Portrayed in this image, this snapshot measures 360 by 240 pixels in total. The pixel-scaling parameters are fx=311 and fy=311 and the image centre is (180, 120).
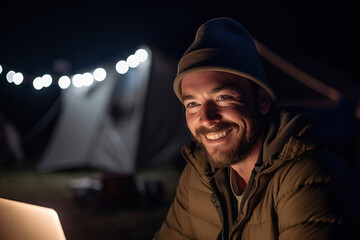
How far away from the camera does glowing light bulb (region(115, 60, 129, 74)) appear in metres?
6.66

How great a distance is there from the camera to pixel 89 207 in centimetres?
486

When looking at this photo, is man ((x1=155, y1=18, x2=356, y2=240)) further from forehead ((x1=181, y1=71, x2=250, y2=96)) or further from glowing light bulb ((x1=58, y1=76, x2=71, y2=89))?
glowing light bulb ((x1=58, y1=76, x2=71, y2=89))

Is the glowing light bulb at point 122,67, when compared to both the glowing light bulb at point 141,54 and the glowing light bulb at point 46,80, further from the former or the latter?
the glowing light bulb at point 46,80

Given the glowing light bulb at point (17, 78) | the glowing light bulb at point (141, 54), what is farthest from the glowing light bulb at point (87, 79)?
the glowing light bulb at point (17, 78)

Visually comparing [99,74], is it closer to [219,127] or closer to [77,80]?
[77,80]

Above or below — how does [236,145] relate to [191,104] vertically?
below

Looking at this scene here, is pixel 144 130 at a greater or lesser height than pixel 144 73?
lesser

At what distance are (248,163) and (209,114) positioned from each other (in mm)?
348

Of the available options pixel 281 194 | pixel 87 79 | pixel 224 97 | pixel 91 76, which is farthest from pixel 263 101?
pixel 87 79

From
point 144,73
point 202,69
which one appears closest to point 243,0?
point 144,73

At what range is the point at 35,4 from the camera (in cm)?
1836

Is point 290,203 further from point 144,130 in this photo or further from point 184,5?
point 184,5

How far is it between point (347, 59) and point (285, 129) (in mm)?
27350

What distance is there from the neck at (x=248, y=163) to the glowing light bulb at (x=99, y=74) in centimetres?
570
